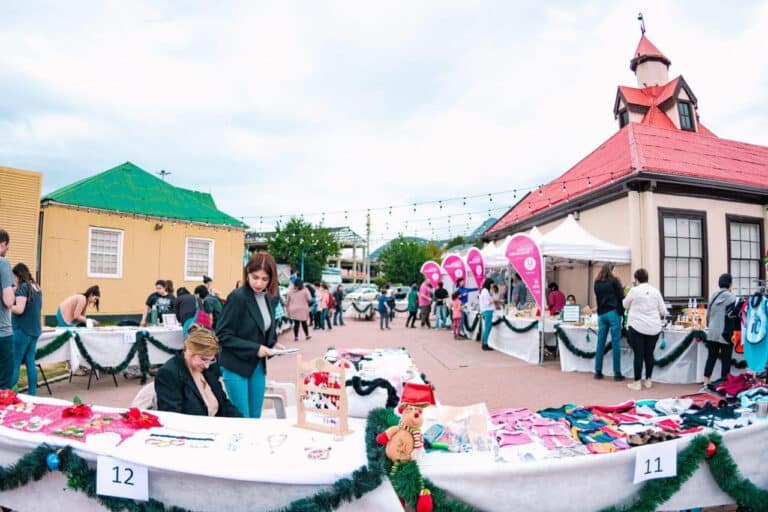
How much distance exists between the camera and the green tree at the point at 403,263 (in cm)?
4275

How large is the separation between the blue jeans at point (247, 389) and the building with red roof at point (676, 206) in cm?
935

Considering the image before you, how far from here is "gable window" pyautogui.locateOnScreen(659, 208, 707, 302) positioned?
1066 cm

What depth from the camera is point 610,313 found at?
7.24 meters

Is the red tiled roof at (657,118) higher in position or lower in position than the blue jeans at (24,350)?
higher

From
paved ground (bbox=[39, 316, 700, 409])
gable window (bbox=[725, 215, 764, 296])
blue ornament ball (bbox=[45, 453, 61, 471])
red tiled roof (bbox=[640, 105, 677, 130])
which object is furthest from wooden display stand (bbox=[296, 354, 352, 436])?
red tiled roof (bbox=[640, 105, 677, 130])

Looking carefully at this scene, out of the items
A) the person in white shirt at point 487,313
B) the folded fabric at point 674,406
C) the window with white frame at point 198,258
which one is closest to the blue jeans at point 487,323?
the person in white shirt at point 487,313

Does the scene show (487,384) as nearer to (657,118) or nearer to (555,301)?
(555,301)

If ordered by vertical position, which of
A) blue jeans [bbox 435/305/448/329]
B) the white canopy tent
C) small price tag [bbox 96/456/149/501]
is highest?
the white canopy tent

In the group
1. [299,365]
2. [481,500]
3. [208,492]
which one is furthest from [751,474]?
[208,492]

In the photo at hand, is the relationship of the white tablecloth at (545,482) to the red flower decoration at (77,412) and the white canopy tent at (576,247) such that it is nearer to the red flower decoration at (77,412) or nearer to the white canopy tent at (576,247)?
the red flower decoration at (77,412)

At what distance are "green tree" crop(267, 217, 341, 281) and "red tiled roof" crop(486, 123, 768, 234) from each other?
26.9 metres

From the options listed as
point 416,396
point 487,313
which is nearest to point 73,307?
point 416,396

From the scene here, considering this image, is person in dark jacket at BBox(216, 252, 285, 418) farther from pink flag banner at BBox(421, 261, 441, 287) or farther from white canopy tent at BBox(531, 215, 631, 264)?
pink flag banner at BBox(421, 261, 441, 287)

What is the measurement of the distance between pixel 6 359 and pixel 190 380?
266 centimetres
